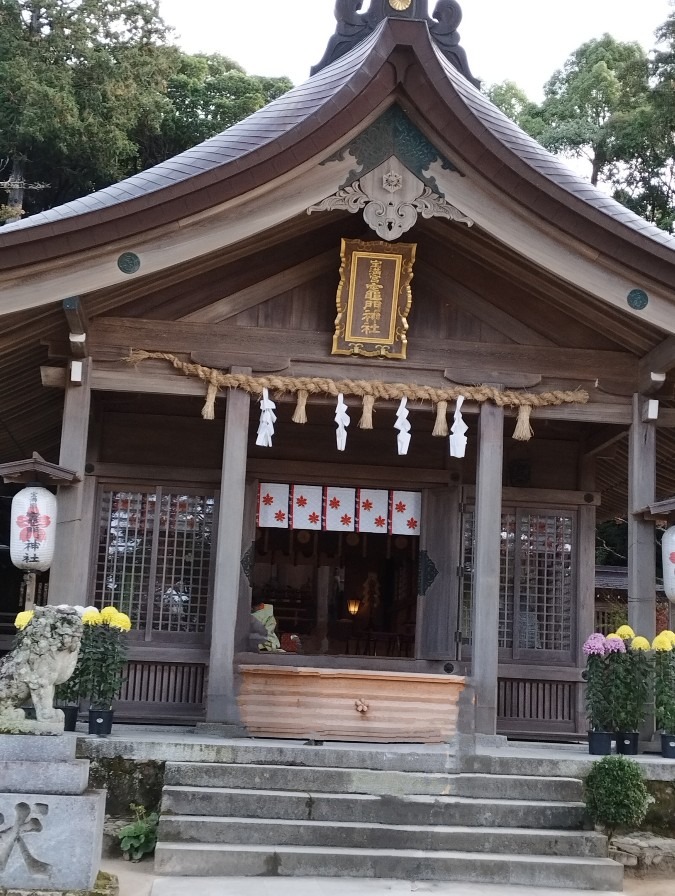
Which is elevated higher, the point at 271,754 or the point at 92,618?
the point at 92,618

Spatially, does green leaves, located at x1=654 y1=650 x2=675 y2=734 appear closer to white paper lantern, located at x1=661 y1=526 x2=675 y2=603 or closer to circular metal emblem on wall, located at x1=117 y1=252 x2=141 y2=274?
white paper lantern, located at x1=661 y1=526 x2=675 y2=603

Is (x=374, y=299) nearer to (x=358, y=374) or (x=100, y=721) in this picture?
(x=358, y=374)

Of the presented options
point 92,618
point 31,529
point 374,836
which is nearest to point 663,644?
point 374,836

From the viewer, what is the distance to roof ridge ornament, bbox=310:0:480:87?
13.1 m

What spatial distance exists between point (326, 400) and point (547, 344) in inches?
95.2

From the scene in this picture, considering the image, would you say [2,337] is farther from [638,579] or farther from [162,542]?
[638,579]

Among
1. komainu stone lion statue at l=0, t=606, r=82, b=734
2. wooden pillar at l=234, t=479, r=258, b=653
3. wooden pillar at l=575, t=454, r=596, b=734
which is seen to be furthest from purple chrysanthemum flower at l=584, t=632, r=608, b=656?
komainu stone lion statue at l=0, t=606, r=82, b=734

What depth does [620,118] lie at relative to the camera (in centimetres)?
3266

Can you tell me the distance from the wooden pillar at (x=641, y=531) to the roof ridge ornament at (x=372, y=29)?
17.5ft

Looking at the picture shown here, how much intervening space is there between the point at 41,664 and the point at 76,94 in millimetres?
25466

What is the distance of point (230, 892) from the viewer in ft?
22.9

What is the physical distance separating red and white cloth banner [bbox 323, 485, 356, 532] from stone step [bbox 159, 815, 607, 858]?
4.78 m

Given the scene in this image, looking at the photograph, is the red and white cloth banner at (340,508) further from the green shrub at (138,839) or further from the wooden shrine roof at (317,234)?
the green shrub at (138,839)

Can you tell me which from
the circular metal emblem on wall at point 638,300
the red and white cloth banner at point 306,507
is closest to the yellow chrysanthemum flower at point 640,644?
the circular metal emblem on wall at point 638,300
